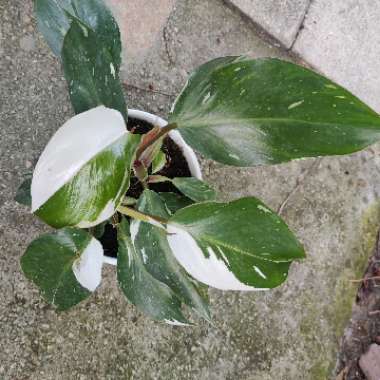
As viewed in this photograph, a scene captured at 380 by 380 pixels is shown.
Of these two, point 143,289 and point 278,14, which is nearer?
point 143,289

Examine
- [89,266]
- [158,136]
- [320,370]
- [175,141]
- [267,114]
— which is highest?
[267,114]

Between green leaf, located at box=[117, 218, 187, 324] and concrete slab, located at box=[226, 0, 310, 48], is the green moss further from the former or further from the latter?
concrete slab, located at box=[226, 0, 310, 48]

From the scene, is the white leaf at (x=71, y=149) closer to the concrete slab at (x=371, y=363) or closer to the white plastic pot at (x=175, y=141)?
the white plastic pot at (x=175, y=141)

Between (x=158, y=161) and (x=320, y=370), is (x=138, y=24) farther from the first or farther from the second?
(x=320, y=370)

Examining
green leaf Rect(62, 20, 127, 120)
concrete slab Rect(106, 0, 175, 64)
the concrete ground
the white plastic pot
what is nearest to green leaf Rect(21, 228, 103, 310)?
the white plastic pot

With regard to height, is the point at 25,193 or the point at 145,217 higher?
the point at 145,217

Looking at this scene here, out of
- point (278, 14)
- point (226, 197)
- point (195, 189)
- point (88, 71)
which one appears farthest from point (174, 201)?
point (278, 14)

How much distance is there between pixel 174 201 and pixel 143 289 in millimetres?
146

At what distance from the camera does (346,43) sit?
1.36 metres

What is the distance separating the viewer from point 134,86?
1221 millimetres

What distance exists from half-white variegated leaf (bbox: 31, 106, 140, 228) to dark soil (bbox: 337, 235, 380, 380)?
96 cm

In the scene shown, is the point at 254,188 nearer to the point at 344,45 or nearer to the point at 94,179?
the point at 344,45

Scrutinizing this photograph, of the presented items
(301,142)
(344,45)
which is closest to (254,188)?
(344,45)

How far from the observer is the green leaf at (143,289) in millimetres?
841
